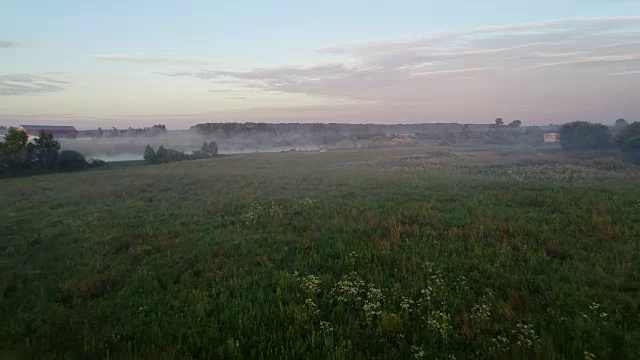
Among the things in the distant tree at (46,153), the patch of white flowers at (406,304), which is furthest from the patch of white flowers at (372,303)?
the distant tree at (46,153)

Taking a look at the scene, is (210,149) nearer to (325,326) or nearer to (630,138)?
(630,138)

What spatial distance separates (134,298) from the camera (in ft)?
30.3

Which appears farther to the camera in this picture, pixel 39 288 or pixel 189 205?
pixel 189 205

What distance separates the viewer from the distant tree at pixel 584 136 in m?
63.0

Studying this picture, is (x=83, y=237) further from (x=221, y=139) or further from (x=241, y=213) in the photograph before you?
(x=221, y=139)

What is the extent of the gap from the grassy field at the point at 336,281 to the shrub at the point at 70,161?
34.9 meters

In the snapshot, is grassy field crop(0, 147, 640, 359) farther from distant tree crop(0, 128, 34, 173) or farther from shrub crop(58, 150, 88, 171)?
shrub crop(58, 150, 88, 171)

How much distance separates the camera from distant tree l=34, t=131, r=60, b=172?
48.8 meters

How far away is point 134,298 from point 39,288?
9.59ft

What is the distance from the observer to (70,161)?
50750 millimetres

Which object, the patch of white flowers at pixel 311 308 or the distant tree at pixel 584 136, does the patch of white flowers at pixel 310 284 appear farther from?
the distant tree at pixel 584 136

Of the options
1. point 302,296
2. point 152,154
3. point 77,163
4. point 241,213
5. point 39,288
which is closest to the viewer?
point 302,296

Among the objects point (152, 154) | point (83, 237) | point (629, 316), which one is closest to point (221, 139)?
point (152, 154)

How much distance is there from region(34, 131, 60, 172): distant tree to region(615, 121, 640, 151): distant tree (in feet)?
236
